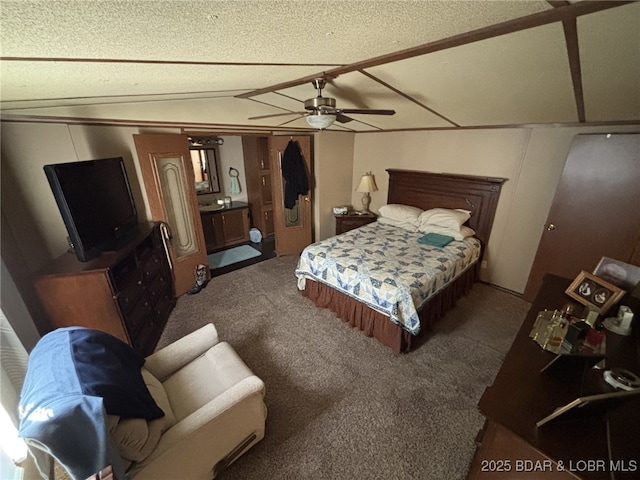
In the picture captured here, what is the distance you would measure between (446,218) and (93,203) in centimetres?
360

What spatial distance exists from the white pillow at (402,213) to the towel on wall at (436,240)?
41 centimetres

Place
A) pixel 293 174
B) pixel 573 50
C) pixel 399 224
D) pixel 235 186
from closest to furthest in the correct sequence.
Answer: pixel 573 50 → pixel 399 224 → pixel 293 174 → pixel 235 186

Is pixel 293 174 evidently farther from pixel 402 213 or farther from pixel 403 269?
pixel 403 269

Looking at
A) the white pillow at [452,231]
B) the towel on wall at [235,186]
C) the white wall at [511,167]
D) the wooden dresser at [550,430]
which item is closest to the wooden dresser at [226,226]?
the towel on wall at [235,186]

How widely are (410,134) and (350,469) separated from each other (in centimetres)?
378

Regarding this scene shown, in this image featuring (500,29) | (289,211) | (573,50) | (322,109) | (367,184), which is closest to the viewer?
(500,29)

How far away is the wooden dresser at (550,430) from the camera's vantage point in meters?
0.76

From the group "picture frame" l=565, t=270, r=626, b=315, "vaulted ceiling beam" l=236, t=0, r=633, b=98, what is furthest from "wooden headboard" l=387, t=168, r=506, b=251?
"vaulted ceiling beam" l=236, t=0, r=633, b=98

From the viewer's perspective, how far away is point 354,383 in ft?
6.40

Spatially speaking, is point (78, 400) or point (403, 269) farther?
point (403, 269)

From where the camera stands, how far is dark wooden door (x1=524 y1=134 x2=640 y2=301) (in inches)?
84.1

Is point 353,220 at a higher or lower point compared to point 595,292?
lower

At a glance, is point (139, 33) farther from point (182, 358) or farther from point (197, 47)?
point (182, 358)

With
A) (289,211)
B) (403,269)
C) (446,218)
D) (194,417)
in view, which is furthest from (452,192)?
(194,417)
